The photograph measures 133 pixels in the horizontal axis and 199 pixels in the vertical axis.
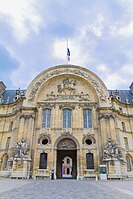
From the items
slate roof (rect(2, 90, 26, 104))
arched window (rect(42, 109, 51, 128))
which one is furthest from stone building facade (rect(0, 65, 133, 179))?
slate roof (rect(2, 90, 26, 104))

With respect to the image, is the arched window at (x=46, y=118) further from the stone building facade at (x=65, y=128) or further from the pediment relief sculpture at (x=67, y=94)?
the pediment relief sculpture at (x=67, y=94)

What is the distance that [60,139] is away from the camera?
2312 cm

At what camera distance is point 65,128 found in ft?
78.2

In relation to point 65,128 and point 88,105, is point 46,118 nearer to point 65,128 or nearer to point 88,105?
point 65,128

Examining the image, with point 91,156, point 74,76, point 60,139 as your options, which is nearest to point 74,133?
point 60,139

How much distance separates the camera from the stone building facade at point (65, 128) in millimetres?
21219

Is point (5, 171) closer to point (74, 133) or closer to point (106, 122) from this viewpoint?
point (74, 133)

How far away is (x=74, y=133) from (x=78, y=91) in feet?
24.0

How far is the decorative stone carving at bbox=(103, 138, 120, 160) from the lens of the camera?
67.7ft

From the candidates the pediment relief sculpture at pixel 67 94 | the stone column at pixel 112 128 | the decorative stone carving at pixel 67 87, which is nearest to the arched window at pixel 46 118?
the pediment relief sculpture at pixel 67 94

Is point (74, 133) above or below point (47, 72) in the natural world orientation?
below

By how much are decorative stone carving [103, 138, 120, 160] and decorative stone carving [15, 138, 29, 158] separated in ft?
33.9

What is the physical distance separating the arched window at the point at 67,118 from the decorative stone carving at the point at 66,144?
2.05 meters

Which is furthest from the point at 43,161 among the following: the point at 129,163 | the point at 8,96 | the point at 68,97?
the point at 8,96
